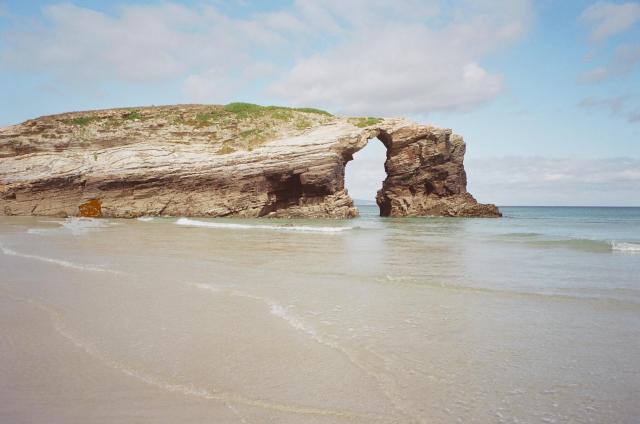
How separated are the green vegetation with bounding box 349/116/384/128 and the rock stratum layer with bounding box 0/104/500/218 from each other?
0.08 metres

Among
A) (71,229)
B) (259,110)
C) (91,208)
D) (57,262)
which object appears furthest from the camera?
(259,110)

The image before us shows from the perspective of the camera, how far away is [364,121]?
3341 centimetres

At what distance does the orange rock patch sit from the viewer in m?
29.4

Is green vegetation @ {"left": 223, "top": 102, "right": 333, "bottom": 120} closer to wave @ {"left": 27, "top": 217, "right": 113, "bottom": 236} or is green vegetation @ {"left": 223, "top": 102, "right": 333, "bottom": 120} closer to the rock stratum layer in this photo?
the rock stratum layer

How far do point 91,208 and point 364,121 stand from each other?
20.8 meters

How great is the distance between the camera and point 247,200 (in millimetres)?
29812

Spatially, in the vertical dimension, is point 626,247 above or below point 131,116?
below

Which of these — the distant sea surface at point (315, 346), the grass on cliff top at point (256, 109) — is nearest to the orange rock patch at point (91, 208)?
the grass on cliff top at point (256, 109)

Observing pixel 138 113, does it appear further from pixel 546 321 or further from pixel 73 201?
pixel 546 321

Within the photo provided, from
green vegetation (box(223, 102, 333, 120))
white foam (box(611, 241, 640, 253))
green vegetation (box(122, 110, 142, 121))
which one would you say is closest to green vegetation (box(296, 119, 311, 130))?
green vegetation (box(223, 102, 333, 120))

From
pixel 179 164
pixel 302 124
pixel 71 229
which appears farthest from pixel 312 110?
pixel 71 229

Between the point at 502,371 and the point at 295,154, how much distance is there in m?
27.1

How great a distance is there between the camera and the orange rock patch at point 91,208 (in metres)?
29.4

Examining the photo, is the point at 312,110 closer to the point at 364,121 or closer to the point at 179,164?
the point at 364,121
